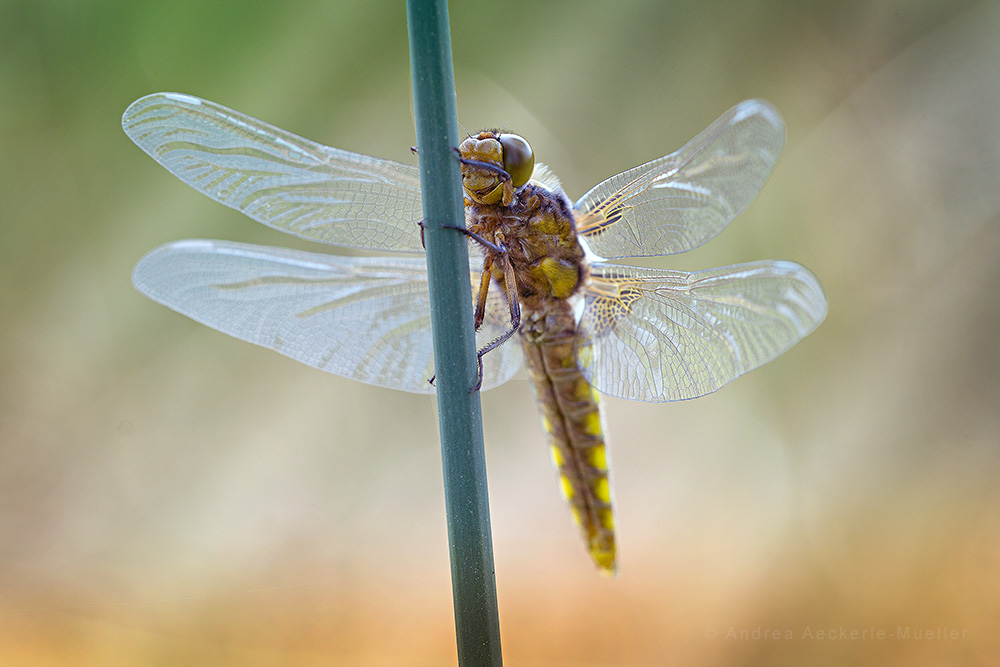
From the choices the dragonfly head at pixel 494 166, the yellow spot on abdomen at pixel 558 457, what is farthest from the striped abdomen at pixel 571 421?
the dragonfly head at pixel 494 166

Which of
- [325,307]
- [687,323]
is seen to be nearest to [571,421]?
[687,323]

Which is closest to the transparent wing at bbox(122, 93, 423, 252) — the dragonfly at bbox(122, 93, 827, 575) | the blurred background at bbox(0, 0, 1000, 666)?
the dragonfly at bbox(122, 93, 827, 575)

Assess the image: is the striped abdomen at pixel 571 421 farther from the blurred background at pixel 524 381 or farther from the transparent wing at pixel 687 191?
the blurred background at pixel 524 381

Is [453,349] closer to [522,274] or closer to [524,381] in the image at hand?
[522,274]

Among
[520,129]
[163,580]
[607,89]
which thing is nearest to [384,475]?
[163,580]

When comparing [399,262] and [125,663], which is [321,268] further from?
[125,663]
